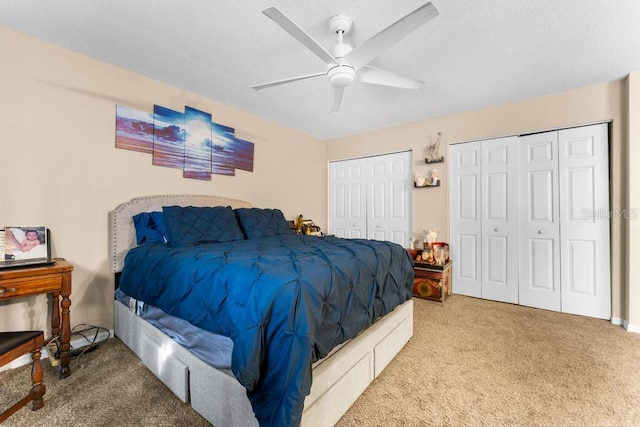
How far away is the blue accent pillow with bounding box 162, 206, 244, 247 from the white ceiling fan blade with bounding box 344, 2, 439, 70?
1.82m

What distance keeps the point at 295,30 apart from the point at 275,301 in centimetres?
141

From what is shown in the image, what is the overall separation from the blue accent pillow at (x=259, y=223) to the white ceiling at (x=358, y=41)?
4.43ft

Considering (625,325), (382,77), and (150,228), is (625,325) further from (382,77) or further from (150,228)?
(150,228)

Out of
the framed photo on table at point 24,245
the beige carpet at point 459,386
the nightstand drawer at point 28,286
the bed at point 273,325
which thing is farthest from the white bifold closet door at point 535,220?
the framed photo on table at point 24,245

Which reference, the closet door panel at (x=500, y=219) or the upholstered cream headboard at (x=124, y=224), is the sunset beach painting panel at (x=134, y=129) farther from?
the closet door panel at (x=500, y=219)

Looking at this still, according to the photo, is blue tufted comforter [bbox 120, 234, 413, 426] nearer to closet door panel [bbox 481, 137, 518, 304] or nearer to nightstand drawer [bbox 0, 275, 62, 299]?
nightstand drawer [bbox 0, 275, 62, 299]

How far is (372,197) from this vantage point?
14.7 ft

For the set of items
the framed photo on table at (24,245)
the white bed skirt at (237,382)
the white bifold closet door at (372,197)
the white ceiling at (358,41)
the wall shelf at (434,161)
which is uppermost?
the white ceiling at (358,41)

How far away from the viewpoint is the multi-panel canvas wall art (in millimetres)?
2550

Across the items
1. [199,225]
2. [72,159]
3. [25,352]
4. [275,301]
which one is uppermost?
[72,159]

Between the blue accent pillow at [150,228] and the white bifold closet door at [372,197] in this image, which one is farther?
the white bifold closet door at [372,197]

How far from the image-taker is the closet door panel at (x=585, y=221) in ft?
9.08

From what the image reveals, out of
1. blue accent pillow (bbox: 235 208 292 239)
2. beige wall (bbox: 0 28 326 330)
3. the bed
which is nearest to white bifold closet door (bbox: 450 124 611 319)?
the bed

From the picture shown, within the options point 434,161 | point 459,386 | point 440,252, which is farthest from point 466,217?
point 459,386
